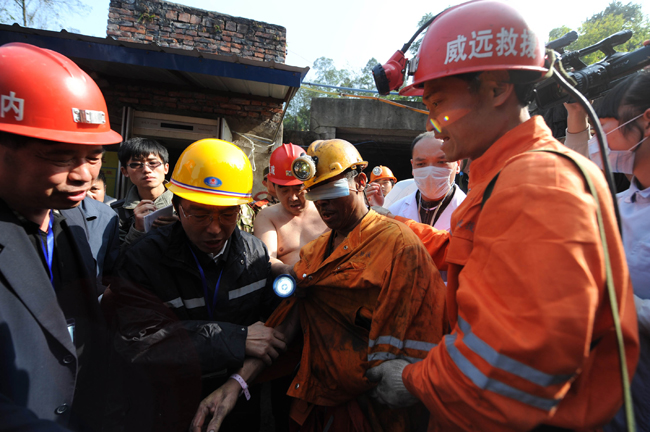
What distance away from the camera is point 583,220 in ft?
2.79

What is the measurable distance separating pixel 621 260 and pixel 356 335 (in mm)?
1349

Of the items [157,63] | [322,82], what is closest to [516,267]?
[157,63]

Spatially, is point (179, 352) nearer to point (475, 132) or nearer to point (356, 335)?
point (356, 335)

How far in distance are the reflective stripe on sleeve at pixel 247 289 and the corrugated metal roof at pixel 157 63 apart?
14.9 ft

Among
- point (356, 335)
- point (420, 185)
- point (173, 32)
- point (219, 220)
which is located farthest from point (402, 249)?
point (173, 32)

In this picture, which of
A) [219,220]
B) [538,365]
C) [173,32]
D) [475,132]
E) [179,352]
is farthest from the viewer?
[173,32]

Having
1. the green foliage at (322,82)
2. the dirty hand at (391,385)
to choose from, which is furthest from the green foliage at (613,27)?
the dirty hand at (391,385)

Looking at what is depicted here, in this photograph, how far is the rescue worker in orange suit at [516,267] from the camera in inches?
32.7

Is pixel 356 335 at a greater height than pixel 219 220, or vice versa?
pixel 219 220

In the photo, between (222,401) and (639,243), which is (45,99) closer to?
(222,401)

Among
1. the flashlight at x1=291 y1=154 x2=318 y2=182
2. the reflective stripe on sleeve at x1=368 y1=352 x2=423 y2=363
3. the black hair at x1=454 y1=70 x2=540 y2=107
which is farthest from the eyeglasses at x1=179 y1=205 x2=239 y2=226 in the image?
the black hair at x1=454 y1=70 x2=540 y2=107

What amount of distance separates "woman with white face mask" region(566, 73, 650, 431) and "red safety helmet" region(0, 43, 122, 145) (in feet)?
8.77

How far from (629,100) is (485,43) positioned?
4.21 ft

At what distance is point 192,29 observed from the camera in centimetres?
1014
